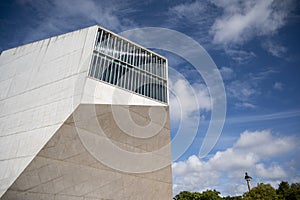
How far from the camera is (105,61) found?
1755cm

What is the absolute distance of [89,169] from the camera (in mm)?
14219

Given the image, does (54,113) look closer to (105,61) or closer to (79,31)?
(105,61)

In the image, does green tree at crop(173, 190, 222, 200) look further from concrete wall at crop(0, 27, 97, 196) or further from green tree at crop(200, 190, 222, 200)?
concrete wall at crop(0, 27, 97, 196)

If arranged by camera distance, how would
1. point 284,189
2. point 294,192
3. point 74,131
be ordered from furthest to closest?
point 284,189, point 294,192, point 74,131

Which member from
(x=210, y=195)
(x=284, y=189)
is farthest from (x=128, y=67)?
(x=284, y=189)

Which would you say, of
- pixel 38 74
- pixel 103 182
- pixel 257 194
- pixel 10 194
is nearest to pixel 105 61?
pixel 38 74

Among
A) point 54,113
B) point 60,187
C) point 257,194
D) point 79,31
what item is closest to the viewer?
point 60,187

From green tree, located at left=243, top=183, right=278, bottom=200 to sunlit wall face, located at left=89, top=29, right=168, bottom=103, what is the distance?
28551 millimetres

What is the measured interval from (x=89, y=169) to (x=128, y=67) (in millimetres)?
9540

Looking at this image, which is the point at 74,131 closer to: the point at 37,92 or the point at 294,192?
the point at 37,92

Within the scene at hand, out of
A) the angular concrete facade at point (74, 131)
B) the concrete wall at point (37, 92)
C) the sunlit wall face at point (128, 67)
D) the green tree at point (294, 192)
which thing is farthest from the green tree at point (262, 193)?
the concrete wall at point (37, 92)

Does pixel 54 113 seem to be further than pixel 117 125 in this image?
No

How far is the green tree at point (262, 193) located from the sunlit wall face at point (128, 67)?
28551mm

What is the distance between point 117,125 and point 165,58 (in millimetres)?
10853
